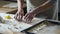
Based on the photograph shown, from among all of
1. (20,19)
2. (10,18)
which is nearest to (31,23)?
(20,19)

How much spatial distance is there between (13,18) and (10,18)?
3 cm

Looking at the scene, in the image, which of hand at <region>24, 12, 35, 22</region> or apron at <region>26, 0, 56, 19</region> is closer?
hand at <region>24, 12, 35, 22</region>

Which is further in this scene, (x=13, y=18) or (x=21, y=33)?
(x=13, y=18)

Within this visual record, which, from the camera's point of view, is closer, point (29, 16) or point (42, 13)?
point (29, 16)

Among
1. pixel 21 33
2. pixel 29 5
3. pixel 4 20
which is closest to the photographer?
pixel 21 33

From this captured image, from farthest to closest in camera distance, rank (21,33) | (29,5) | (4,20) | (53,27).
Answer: (29,5), (4,20), (53,27), (21,33)

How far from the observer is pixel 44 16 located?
1.18m

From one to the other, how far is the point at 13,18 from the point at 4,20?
0.07 m

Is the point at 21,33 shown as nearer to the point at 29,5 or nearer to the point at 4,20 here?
the point at 4,20

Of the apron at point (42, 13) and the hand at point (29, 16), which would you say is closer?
the hand at point (29, 16)

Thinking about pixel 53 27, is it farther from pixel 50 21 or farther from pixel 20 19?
pixel 20 19

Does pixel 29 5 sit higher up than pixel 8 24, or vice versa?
pixel 29 5

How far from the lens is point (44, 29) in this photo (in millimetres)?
938

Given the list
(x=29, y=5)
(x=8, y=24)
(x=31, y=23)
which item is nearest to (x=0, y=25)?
(x=8, y=24)
